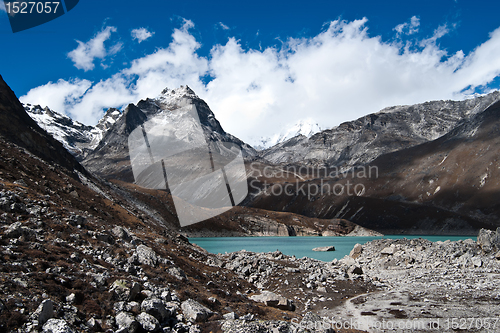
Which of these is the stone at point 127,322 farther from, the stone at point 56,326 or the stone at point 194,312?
the stone at point 194,312

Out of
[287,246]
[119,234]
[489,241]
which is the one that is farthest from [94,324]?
[287,246]

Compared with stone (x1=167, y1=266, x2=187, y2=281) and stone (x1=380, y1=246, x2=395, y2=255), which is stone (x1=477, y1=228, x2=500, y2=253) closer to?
stone (x1=380, y1=246, x2=395, y2=255)

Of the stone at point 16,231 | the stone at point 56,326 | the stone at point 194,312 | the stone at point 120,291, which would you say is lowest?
the stone at point 194,312

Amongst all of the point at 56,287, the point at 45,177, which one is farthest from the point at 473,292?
the point at 45,177

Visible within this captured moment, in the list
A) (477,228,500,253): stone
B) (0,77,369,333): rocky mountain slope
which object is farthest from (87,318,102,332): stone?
(477,228,500,253): stone

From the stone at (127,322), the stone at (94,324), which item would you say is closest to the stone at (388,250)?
the stone at (127,322)

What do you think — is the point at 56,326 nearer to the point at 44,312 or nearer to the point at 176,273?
the point at 44,312
